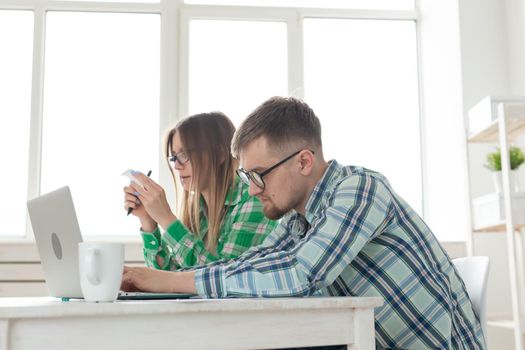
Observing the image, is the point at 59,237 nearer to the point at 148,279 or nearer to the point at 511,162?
the point at 148,279

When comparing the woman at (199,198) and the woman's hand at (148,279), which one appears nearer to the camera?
the woman's hand at (148,279)

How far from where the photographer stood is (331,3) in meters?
3.97

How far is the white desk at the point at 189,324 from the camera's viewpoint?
3.01 feet

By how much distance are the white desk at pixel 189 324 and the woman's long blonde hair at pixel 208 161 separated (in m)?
1.00

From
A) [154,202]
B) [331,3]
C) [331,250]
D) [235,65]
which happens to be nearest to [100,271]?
[331,250]

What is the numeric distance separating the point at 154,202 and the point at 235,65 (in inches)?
78.7

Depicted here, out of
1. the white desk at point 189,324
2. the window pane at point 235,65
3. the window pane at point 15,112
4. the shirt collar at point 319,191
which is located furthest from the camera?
the window pane at point 235,65

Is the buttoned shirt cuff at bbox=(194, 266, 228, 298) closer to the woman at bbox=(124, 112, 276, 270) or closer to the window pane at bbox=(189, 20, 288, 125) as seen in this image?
the woman at bbox=(124, 112, 276, 270)

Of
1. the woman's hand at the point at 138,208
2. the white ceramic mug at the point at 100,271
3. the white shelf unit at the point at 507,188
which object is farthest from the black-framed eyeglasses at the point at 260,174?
the white shelf unit at the point at 507,188

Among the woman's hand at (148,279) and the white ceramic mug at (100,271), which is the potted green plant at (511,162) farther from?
the white ceramic mug at (100,271)

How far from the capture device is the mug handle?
40.9 inches

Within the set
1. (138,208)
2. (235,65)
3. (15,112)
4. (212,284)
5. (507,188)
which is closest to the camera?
(212,284)

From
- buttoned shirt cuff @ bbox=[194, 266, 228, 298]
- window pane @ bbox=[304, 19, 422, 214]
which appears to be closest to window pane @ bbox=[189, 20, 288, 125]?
window pane @ bbox=[304, 19, 422, 214]

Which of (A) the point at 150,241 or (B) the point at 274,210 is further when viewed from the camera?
(A) the point at 150,241
